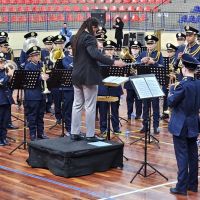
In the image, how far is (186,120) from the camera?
27.0 feet

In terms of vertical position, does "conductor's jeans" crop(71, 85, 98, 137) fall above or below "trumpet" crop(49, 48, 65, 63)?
below

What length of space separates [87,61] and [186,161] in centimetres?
251

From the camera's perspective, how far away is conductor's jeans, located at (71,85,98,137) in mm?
9758

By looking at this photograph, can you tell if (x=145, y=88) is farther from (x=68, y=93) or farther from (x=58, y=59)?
(x=58, y=59)

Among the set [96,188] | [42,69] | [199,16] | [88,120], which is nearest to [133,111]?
[42,69]

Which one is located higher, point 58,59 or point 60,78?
point 58,59

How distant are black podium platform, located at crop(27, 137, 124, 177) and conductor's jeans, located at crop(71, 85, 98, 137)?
10.8 inches

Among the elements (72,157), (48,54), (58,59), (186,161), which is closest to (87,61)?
(72,157)

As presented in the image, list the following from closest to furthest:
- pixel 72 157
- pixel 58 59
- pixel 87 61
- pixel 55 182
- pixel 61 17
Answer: pixel 55 182 < pixel 72 157 < pixel 87 61 < pixel 58 59 < pixel 61 17

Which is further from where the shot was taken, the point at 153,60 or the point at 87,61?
the point at 153,60

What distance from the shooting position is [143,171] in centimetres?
966

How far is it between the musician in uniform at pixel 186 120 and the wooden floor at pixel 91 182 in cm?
34

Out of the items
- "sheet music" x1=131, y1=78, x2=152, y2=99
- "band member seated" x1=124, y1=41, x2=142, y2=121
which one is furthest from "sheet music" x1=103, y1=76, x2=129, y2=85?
"band member seated" x1=124, y1=41, x2=142, y2=121

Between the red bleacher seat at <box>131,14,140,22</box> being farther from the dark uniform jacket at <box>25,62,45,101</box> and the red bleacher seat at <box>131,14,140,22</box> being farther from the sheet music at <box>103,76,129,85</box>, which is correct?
the sheet music at <box>103,76,129,85</box>
